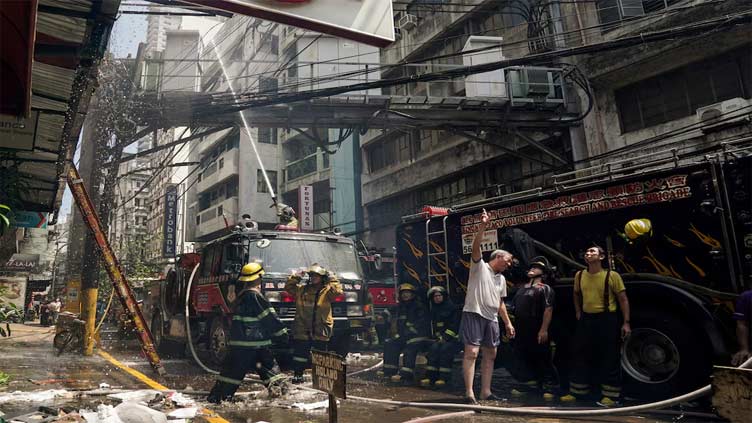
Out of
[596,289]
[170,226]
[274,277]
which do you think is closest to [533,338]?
[596,289]

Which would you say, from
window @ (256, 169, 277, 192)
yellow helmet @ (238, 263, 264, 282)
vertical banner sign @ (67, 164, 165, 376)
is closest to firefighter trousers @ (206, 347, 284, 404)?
yellow helmet @ (238, 263, 264, 282)

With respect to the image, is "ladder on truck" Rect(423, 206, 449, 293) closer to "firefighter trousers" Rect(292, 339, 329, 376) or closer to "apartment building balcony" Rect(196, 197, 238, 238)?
"firefighter trousers" Rect(292, 339, 329, 376)

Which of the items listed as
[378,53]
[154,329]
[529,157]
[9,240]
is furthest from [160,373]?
[378,53]

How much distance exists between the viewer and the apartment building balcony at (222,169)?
3222 cm

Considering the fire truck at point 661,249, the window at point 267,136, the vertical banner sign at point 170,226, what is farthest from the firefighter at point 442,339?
the window at point 267,136

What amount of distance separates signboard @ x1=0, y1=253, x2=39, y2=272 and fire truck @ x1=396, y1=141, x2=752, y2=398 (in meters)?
38.5

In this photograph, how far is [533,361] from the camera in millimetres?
6301

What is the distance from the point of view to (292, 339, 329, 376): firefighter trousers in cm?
698

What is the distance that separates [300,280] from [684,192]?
502cm

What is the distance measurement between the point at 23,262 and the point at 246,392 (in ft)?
138

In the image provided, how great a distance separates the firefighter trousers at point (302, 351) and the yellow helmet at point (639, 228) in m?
4.07

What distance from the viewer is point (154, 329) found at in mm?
13672

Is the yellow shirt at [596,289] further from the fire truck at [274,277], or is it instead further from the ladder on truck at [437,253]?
the fire truck at [274,277]

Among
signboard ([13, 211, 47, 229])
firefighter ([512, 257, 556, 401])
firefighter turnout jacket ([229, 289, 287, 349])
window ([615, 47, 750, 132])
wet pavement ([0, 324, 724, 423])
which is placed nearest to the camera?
wet pavement ([0, 324, 724, 423])
